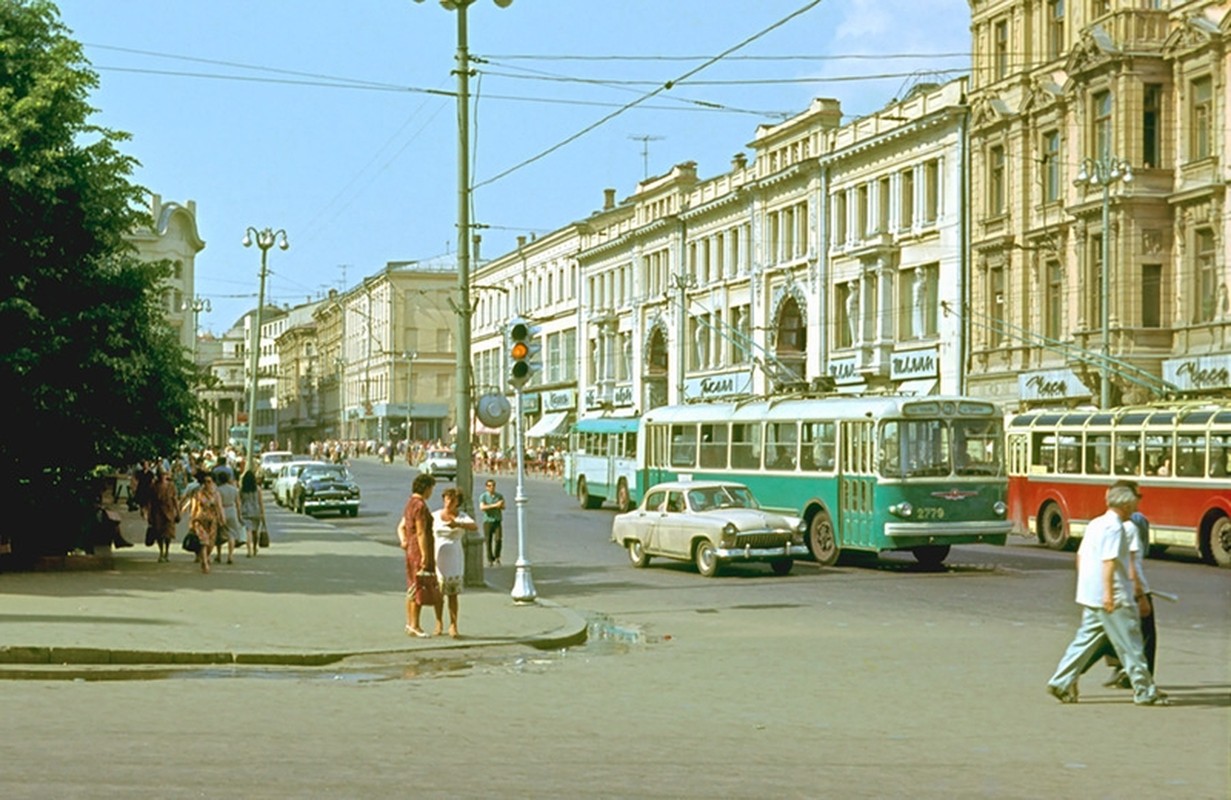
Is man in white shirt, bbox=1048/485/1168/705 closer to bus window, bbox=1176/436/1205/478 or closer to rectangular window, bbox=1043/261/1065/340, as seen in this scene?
bus window, bbox=1176/436/1205/478

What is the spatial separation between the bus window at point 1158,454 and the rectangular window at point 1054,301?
18042 millimetres

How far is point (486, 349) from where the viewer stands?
382 ft

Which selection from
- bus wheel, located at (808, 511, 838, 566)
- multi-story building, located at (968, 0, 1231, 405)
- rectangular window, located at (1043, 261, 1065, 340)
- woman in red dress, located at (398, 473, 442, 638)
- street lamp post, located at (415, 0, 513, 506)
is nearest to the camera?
woman in red dress, located at (398, 473, 442, 638)

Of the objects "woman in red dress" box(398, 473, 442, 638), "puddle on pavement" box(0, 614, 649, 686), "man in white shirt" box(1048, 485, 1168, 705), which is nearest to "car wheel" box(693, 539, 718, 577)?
"puddle on pavement" box(0, 614, 649, 686)

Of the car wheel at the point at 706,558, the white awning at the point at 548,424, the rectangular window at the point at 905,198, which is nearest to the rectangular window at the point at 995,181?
the rectangular window at the point at 905,198

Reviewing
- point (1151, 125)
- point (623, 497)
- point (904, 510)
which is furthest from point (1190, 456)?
point (623, 497)

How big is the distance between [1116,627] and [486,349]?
10509 centimetres

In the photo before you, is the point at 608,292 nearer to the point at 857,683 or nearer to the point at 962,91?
the point at 962,91

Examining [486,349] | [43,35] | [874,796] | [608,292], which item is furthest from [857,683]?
[486,349]

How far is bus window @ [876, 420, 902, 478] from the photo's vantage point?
27281mm

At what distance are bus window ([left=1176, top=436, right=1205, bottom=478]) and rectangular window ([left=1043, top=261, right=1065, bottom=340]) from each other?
19.0m

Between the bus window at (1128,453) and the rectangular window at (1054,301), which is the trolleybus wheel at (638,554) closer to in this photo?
the bus window at (1128,453)

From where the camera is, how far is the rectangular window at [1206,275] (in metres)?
42.7

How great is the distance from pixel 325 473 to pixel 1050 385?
2217 centimetres
